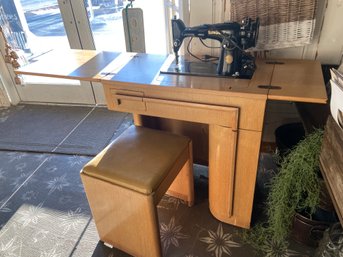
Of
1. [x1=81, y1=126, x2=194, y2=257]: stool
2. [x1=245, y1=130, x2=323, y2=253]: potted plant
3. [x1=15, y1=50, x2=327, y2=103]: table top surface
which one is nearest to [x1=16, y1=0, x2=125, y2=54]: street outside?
[x1=15, y1=50, x2=327, y2=103]: table top surface

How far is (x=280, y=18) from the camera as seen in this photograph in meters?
1.44

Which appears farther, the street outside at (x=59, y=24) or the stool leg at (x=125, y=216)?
the street outside at (x=59, y=24)

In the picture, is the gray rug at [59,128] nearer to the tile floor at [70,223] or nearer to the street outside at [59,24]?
the tile floor at [70,223]

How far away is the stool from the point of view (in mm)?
1169

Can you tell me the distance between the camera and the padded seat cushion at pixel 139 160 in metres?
1.17

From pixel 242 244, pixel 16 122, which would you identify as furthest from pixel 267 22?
pixel 16 122

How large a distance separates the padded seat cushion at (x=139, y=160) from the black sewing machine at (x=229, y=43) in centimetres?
38

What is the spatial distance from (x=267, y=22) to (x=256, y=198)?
3.55 ft

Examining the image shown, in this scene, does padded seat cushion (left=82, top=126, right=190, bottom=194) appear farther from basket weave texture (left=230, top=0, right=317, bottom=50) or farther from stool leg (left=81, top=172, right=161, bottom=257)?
basket weave texture (left=230, top=0, right=317, bottom=50)

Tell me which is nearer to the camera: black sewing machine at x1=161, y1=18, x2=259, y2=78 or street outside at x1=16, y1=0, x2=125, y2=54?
black sewing machine at x1=161, y1=18, x2=259, y2=78

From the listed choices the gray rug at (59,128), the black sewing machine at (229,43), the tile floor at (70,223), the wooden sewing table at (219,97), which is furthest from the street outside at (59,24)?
the black sewing machine at (229,43)

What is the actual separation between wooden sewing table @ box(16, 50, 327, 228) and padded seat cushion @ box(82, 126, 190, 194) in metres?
0.15

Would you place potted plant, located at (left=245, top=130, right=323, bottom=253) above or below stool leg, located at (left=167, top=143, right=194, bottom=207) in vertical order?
above

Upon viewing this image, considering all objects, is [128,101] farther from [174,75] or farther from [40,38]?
[40,38]
